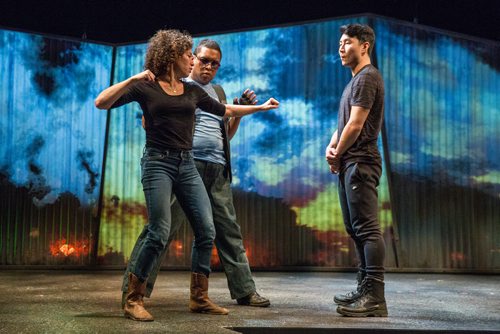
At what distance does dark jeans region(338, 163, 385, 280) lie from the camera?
2875mm

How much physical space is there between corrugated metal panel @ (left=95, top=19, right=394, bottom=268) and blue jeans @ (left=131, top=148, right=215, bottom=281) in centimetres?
309

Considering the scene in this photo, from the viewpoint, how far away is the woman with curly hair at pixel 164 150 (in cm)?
265

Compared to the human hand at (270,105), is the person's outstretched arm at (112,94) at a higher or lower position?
lower

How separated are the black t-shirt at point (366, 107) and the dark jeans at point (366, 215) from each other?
0.05 meters

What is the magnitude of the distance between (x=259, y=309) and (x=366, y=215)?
72cm

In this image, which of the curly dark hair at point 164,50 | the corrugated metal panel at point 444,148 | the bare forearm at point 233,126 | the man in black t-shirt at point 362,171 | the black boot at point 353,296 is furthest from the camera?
the corrugated metal panel at point 444,148

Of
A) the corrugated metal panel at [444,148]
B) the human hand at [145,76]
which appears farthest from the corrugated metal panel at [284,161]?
the human hand at [145,76]

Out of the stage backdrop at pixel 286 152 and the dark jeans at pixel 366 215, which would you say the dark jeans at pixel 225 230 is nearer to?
the dark jeans at pixel 366 215

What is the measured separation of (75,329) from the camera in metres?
2.40

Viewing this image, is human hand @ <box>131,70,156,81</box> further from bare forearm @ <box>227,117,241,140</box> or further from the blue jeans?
bare forearm @ <box>227,117,241,140</box>

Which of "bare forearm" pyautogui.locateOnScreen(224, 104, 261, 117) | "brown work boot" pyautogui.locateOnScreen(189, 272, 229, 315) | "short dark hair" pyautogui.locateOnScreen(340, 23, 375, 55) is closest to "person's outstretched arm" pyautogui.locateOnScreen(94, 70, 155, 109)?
"bare forearm" pyautogui.locateOnScreen(224, 104, 261, 117)

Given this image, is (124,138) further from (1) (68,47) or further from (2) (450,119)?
(2) (450,119)

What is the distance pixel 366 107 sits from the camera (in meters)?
2.92

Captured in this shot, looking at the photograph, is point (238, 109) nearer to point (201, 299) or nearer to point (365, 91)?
point (365, 91)
